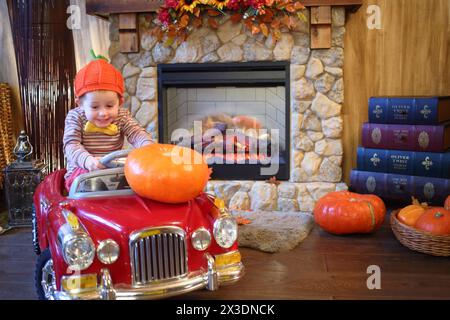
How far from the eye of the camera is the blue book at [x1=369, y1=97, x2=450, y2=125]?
10.9 ft

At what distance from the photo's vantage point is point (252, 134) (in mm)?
3801

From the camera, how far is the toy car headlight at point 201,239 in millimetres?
1890

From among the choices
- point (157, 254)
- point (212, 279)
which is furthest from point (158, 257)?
point (212, 279)

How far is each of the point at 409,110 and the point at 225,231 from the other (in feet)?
6.54

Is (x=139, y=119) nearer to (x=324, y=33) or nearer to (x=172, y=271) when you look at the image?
(x=324, y=33)

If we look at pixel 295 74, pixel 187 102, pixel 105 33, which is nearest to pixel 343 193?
pixel 295 74

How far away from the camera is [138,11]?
353 centimetres

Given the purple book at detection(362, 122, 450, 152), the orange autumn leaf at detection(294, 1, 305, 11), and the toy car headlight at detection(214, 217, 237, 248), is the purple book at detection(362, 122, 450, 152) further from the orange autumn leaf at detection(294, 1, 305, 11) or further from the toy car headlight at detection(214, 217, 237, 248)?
the toy car headlight at detection(214, 217, 237, 248)

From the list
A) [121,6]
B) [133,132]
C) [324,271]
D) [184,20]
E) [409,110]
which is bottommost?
[324,271]

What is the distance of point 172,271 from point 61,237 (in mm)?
416

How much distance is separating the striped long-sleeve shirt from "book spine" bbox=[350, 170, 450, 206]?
173cm

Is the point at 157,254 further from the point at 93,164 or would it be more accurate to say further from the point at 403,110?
the point at 403,110

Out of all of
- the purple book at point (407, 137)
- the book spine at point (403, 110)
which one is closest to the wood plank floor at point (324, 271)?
the purple book at point (407, 137)

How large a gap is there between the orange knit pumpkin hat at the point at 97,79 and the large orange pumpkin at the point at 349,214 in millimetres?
1401
